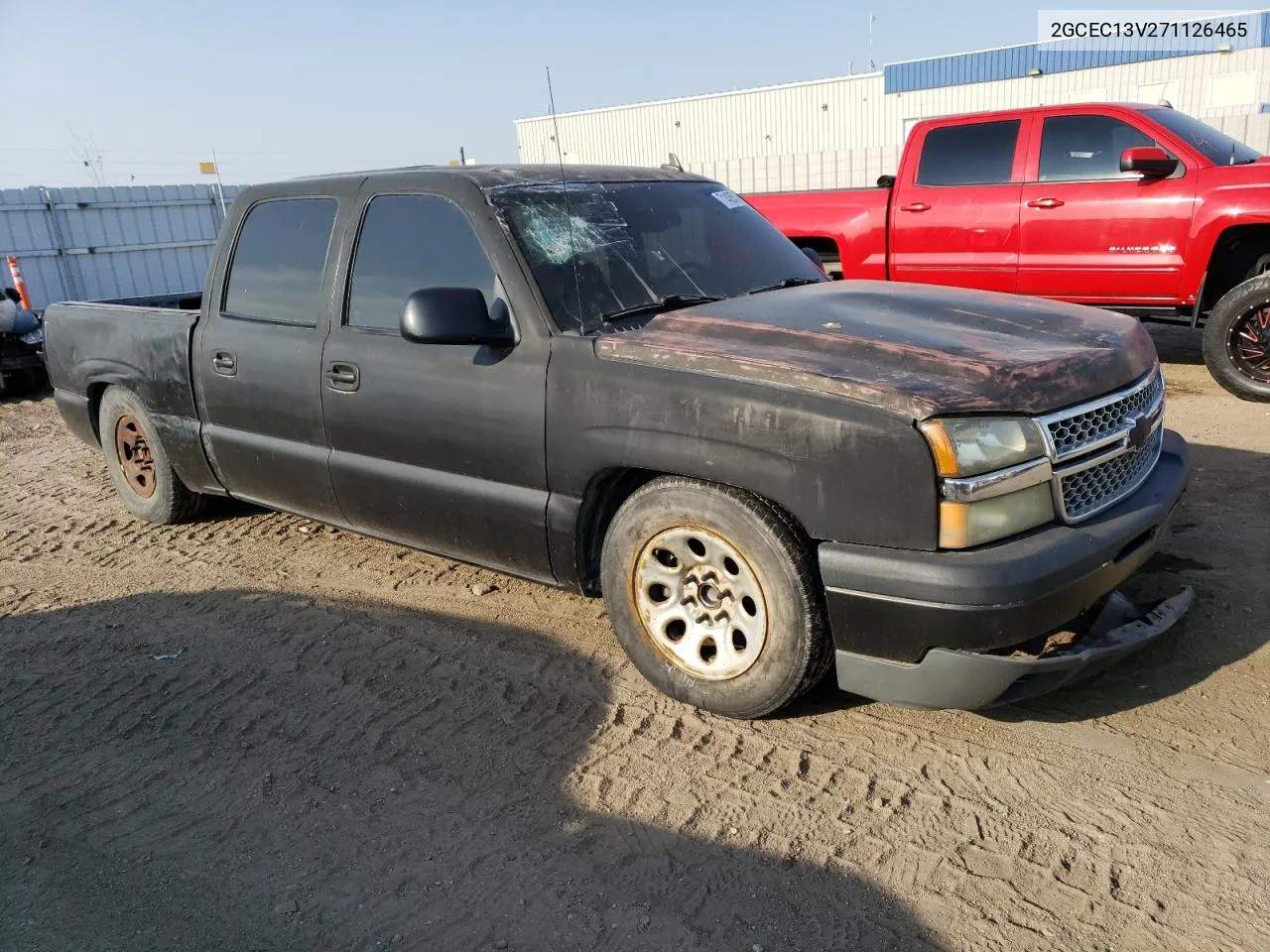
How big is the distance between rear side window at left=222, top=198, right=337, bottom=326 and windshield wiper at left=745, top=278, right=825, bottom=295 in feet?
6.03

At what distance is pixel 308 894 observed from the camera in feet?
8.36

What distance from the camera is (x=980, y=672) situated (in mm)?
2699

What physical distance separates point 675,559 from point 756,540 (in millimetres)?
378

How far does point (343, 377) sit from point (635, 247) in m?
1.30

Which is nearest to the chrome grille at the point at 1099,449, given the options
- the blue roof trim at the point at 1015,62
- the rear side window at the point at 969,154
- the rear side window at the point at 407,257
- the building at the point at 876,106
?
the rear side window at the point at 407,257

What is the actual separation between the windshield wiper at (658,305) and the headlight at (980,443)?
1283 mm

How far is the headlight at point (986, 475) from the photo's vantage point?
8.65ft

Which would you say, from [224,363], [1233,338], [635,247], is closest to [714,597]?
[635,247]

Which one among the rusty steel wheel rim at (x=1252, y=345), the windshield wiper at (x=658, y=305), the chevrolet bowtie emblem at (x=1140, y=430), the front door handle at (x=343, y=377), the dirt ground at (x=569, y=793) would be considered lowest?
the dirt ground at (x=569, y=793)

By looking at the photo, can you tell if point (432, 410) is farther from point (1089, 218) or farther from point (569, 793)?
point (1089, 218)

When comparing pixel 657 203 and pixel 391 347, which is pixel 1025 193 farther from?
pixel 391 347

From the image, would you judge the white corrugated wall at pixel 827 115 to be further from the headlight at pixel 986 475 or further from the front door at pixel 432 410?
the headlight at pixel 986 475

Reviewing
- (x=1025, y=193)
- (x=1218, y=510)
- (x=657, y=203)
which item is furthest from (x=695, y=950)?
(x=1025, y=193)

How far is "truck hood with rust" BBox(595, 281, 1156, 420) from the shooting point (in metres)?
2.74
